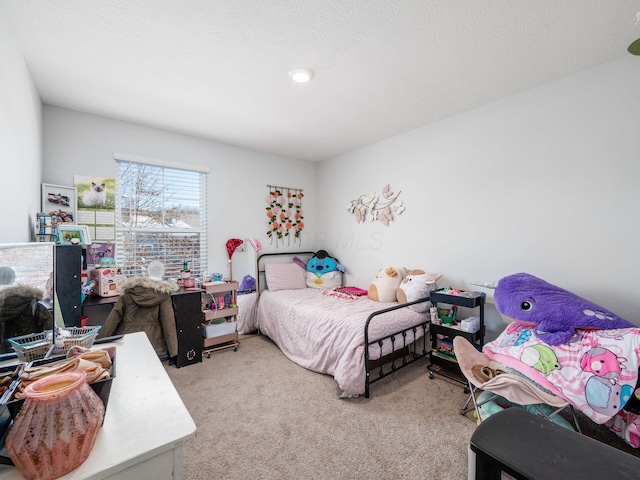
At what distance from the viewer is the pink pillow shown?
3742mm

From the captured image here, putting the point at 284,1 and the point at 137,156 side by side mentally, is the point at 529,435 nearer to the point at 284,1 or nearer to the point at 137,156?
the point at 284,1

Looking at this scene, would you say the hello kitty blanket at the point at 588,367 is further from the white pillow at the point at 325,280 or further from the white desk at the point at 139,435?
the white pillow at the point at 325,280

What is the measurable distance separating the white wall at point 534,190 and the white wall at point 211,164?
58.8 inches

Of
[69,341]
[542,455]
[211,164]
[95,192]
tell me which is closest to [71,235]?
[95,192]

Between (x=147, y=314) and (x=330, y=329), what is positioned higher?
(x=147, y=314)

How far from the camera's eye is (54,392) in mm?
639

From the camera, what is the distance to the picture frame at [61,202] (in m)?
2.46

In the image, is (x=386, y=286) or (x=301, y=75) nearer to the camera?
(x=301, y=75)

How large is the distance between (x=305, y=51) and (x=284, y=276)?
2.68 m

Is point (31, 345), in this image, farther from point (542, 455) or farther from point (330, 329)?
point (330, 329)

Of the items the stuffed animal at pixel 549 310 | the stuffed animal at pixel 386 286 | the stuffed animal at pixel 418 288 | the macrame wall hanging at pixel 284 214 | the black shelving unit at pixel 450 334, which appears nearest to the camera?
the stuffed animal at pixel 549 310

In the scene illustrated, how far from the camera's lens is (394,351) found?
2.54 metres

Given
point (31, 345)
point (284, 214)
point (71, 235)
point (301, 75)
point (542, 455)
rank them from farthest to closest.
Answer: point (284, 214)
point (71, 235)
point (301, 75)
point (31, 345)
point (542, 455)

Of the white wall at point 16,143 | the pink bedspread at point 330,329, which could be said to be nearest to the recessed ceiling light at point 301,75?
the white wall at point 16,143
